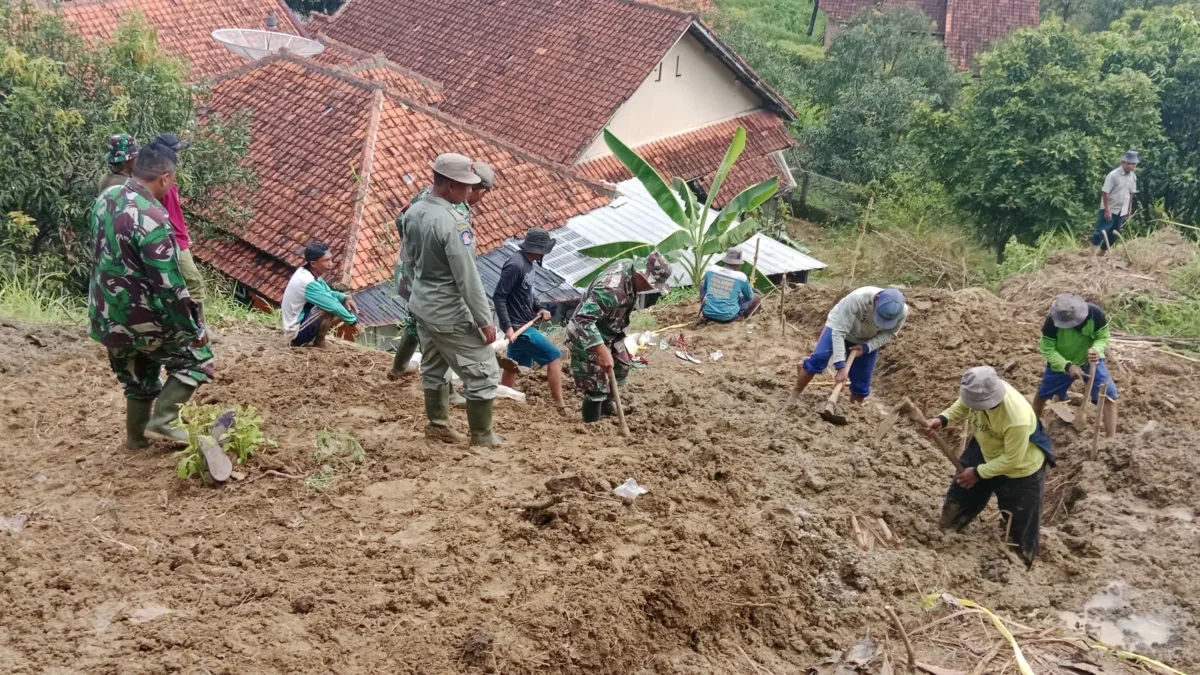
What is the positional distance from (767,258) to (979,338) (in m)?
5.76

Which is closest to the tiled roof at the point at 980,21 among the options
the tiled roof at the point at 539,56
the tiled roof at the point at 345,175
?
the tiled roof at the point at 539,56

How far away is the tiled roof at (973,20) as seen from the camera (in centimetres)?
3134

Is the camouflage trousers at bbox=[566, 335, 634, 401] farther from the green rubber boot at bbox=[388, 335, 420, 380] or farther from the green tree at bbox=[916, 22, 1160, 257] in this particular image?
the green tree at bbox=[916, 22, 1160, 257]

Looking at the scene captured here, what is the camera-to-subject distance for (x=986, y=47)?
101 feet

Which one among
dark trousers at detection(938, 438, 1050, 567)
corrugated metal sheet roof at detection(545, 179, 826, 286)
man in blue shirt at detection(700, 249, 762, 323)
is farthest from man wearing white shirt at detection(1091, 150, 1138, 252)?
dark trousers at detection(938, 438, 1050, 567)

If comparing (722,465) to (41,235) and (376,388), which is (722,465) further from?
(41,235)

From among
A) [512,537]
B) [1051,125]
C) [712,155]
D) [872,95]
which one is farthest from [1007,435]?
[872,95]

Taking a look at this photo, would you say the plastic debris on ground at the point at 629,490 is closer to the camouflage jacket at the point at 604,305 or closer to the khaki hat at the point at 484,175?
the camouflage jacket at the point at 604,305

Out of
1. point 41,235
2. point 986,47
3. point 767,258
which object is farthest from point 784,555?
point 986,47

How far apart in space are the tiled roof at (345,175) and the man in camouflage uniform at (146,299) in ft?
22.7

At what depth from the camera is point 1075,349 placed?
7.59m

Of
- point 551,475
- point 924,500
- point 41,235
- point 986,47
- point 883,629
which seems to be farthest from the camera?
point 986,47

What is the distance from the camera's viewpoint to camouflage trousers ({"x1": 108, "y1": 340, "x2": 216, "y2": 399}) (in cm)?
530

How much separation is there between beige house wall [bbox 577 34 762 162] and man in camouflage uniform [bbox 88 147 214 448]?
13051mm
